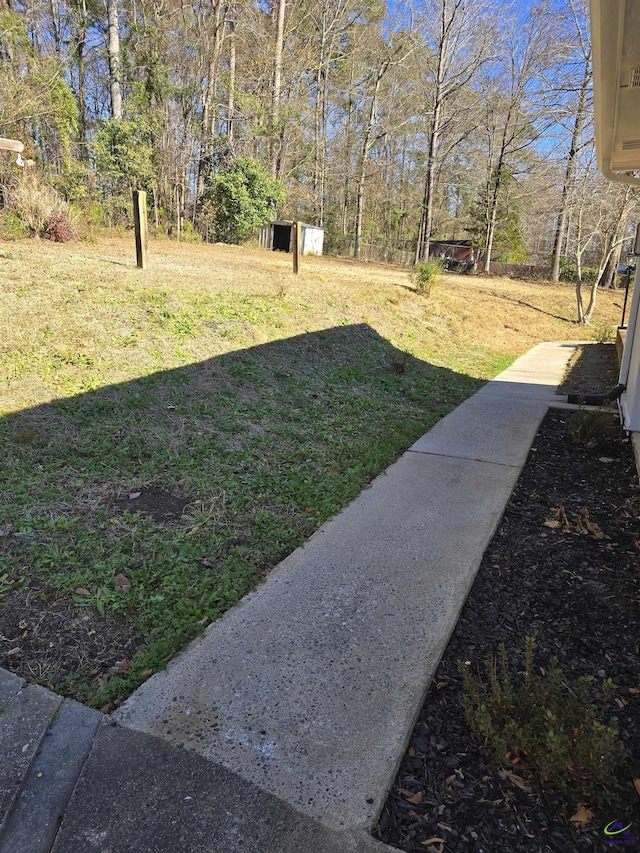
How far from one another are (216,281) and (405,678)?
7350mm

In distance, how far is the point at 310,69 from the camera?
24.6 meters

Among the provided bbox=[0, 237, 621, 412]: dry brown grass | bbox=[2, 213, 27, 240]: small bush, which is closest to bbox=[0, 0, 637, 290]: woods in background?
bbox=[2, 213, 27, 240]: small bush

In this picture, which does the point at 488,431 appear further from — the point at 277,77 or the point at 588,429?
the point at 277,77

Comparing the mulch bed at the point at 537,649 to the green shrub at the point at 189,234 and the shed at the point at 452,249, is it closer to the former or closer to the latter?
the green shrub at the point at 189,234

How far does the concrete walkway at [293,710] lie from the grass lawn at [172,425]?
205 mm

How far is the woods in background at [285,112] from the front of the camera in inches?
583

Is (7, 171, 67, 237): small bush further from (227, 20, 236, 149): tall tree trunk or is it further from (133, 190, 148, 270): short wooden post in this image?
(227, 20, 236, 149): tall tree trunk

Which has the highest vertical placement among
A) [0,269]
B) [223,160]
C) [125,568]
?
[223,160]

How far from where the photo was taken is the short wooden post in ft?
24.5

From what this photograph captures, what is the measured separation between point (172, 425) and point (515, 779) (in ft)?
11.4

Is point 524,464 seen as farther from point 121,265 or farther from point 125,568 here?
point 121,265

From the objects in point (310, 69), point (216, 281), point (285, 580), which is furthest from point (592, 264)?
point (285, 580)

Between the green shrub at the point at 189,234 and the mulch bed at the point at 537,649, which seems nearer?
the mulch bed at the point at 537,649

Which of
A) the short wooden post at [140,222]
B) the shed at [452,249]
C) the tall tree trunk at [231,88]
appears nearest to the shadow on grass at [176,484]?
the short wooden post at [140,222]
